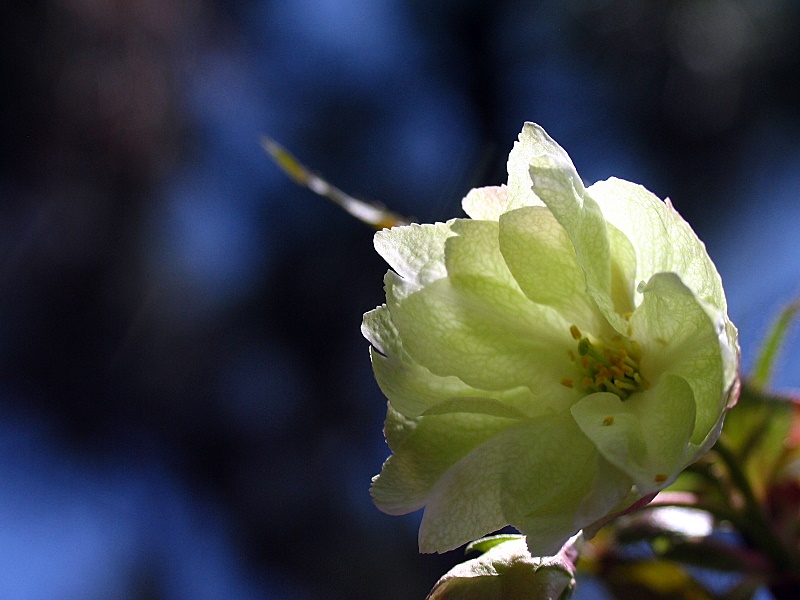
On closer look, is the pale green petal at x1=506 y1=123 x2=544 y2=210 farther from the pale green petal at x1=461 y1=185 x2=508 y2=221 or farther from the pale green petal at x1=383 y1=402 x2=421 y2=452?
the pale green petal at x1=383 y1=402 x2=421 y2=452

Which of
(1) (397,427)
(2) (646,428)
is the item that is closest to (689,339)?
(2) (646,428)

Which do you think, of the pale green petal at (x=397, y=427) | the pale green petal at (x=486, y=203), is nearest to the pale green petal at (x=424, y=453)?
the pale green petal at (x=397, y=427)

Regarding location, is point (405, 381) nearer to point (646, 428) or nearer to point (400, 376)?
point (400, 376)

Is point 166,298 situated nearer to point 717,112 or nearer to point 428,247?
point 717,112

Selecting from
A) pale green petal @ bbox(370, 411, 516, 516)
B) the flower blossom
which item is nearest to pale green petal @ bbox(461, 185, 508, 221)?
the flower blossom

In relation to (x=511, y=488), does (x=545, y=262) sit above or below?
above
